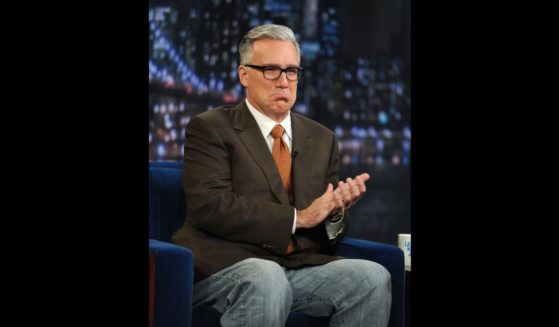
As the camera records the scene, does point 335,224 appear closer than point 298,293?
No

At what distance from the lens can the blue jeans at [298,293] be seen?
247 centimetres

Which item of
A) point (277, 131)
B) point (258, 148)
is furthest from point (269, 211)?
point (277, 131)

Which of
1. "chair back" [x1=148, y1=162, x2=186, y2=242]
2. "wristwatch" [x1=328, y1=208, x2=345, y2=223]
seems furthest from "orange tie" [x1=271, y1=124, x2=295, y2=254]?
"chair back" [x1=148, y1=162, x2=186, y2=242]

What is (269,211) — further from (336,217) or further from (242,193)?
(336,217)

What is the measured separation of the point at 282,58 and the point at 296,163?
1.35 ft

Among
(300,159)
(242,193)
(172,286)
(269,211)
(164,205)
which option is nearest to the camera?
(172,286)

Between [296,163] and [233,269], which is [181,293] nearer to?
[233,269]

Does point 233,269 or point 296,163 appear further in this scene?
point 296,163

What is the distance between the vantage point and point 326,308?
105 inches

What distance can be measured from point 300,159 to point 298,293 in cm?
54

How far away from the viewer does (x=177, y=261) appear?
243 cm
